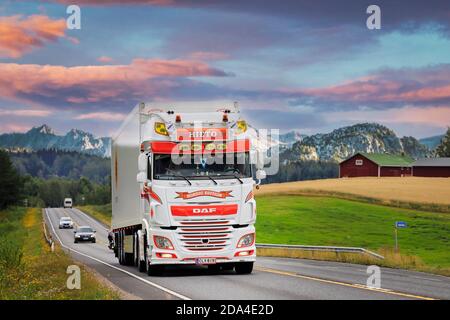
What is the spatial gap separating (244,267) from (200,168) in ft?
10.9

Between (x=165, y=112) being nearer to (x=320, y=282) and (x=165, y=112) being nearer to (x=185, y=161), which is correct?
(x=185, y=161)

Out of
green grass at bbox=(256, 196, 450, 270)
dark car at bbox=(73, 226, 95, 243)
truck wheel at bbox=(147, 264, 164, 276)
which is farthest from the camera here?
dark car at bbox=(73, 226, 95, 243)

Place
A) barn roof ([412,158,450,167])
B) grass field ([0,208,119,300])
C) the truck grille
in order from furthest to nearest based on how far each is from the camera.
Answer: barn roof ([412,158,450,167]) < the truck grille < grass field ([0,208,119,300])

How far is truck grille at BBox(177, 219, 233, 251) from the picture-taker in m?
21.1

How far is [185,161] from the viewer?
21.4m

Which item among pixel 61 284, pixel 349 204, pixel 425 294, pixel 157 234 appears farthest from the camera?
pixel 349 204

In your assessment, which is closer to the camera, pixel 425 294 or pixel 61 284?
pixel 425 294

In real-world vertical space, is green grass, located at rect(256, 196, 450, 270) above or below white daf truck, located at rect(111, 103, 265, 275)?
below

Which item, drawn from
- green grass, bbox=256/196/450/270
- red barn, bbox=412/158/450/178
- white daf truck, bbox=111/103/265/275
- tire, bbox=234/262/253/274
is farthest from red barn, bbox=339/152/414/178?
white daf truck, bbox=111/103/265/275

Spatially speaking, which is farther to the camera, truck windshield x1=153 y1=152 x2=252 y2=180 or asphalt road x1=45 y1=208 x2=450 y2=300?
truck windshield x1=153 y1=152 x2=252 y2=180

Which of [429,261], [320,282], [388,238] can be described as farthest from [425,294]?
[388,238]

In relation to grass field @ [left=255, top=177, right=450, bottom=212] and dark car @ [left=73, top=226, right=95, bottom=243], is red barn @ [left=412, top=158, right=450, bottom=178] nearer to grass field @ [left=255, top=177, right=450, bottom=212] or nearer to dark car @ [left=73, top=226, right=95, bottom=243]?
grass field @ [left=255, top=177, right=450, bottom=212]

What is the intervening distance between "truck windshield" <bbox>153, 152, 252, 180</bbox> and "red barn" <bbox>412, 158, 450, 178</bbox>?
126 meters

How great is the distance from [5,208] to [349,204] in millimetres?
95442
